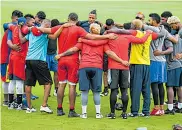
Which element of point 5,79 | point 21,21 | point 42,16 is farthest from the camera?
point 42,16

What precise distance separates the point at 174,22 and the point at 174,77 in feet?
3.44

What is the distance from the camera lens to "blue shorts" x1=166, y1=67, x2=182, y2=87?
32.3 feet

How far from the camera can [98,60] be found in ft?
29.5

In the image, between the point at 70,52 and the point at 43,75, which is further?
the point at 43,75

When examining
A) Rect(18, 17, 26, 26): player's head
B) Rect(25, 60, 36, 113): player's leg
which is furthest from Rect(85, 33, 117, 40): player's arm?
Rect(18, 17, 26, 26): player's head

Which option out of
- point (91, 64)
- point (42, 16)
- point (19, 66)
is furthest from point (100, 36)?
point (42, 16)

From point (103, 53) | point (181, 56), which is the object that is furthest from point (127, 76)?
point (181, 56)

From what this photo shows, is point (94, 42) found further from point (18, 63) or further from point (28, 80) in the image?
point (18, 63)

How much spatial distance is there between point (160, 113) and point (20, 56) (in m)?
2.85

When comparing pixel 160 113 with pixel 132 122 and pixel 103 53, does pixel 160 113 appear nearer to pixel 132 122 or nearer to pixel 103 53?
pixel 132 122

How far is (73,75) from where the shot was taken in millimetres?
Answer: 9148

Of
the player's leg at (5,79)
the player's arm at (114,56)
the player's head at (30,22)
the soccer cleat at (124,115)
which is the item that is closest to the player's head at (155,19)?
the player's arm at (114,56)

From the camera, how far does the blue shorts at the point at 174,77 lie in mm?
9852

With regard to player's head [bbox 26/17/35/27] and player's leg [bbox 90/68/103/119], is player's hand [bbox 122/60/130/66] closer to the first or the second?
player's leg [bbox 90/68/103/119]
